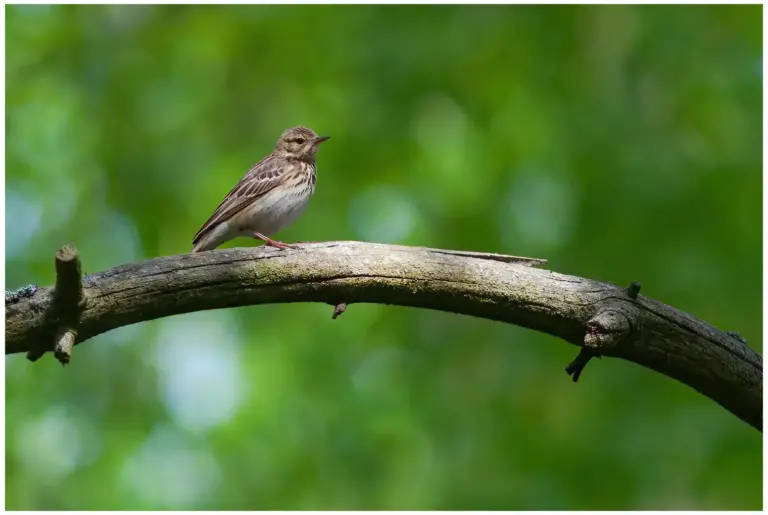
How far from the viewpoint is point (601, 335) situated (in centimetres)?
440

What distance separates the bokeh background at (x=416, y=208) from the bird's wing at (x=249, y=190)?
9.27ft

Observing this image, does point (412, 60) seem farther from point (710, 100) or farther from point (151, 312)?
point (151, 312)

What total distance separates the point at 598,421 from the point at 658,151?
3502 mm

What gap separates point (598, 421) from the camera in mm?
10617

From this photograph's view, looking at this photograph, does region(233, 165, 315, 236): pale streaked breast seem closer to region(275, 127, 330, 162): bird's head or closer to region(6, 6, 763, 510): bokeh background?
region(275, 127, 330, 162): bird's head

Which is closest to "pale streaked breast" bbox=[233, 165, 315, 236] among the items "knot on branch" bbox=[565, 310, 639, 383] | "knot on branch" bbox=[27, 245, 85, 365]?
"knot on branch" bbox=[27, 245, 85, 365]

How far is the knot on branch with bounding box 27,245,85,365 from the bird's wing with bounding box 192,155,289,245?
A: 292 cm

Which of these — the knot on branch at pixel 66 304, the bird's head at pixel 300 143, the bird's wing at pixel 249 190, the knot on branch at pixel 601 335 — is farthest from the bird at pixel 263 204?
the knot on branch at pixel 601 335

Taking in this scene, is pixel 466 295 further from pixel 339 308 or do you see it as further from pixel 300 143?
pixel 300 143

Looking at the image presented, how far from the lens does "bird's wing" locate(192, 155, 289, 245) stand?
693 cm

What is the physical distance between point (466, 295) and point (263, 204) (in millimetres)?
2966

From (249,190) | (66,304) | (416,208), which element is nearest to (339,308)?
(66,304)

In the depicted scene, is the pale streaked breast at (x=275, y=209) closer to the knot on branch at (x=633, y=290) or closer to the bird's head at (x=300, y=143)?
the bird's head at (x=300, y=143)

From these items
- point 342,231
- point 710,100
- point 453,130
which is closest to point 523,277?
point 342,231
